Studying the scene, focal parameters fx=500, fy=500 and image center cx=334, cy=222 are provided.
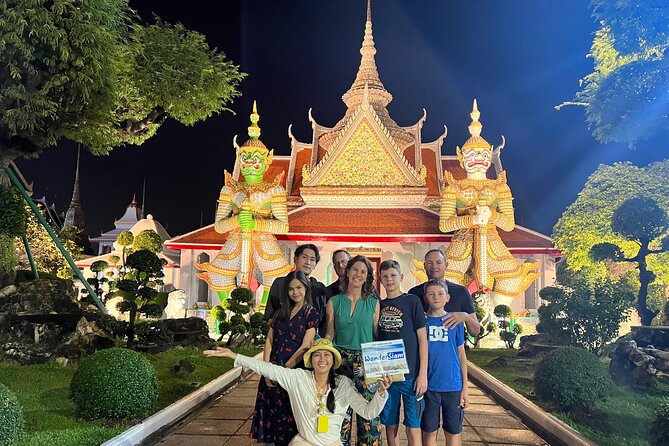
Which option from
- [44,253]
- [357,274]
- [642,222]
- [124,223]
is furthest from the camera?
[124,223]

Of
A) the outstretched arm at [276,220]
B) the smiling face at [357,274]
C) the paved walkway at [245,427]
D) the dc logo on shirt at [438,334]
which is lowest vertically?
the paved walkway at [245,427]

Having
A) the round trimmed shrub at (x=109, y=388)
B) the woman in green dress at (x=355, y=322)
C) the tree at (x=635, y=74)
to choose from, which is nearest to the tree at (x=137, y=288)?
the round trimmed shrub at (x=109, y=388)

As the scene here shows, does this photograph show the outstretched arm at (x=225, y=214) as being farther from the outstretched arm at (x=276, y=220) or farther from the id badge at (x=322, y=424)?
the id badge at (x=322, y=424)

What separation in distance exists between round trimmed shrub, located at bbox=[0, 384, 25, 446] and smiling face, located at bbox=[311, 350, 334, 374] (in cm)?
228

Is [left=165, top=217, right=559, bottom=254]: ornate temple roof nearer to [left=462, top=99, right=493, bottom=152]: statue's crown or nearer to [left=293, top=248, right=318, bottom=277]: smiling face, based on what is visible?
[left=462, top=99, right=493, bottom=152]: statue's crown

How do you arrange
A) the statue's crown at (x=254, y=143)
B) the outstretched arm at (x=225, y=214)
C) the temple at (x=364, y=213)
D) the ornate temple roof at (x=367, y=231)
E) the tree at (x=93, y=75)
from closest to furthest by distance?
the tree at (x=93, y=75), the outstretched arm at (x=225, y=214), the statue's crown at (x=254, y=143), the ornate temple roof at (x=367, y=231), the temple at (x=364, y=213)

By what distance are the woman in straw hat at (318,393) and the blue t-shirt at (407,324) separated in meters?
0.41

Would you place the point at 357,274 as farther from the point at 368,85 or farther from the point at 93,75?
the point at 368,85

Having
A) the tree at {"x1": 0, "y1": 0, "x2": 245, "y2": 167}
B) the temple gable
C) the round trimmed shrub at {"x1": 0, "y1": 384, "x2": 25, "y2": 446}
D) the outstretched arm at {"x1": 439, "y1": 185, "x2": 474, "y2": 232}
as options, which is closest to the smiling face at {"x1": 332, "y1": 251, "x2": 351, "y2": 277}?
the round trimmed shrub at {"x1": 0, "y1": 384, "x2": 25, "y2": 446}

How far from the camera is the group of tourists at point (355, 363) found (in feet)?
10.3

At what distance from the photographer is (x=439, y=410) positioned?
342 centimetres

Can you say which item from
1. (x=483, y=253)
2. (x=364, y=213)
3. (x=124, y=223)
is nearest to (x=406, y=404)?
(x=483, y=253)

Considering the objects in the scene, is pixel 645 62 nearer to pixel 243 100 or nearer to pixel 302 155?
pixel 302 155

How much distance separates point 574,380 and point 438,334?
2.79 m
